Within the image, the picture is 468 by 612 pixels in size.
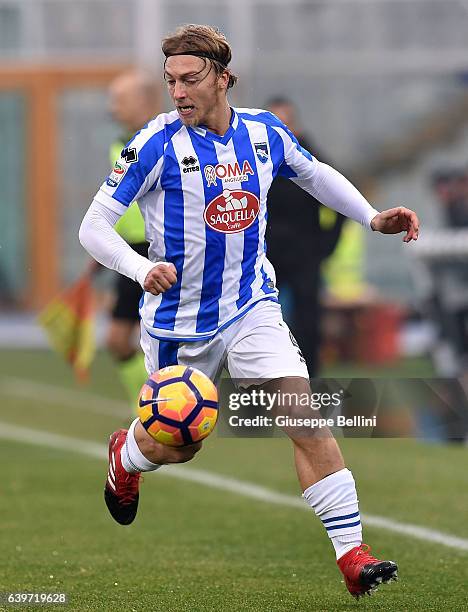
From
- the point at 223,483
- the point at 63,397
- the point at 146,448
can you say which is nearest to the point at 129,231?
the point at 223,483

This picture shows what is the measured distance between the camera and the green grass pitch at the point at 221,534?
5828 millimetres

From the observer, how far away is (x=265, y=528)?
7.38 meters

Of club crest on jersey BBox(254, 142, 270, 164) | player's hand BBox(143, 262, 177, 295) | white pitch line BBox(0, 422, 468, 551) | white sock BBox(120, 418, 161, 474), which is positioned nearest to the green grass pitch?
white pitch line BBox(0, 422, 468, 551)

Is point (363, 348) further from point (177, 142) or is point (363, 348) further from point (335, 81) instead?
point (177, 142)

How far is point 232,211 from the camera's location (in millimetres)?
5754

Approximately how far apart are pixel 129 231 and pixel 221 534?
2.95 meters

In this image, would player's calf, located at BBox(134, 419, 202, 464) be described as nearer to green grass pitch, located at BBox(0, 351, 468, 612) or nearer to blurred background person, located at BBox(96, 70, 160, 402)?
green grass pitch, located at BBox(0, 351, 468, 612)

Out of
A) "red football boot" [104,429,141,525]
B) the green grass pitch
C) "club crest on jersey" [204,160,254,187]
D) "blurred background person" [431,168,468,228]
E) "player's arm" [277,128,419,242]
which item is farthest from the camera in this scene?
"blurred background person" [431,168,468,228]

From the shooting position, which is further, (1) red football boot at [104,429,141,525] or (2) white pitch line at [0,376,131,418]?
(2) white pitch line at [0,376,131,418]

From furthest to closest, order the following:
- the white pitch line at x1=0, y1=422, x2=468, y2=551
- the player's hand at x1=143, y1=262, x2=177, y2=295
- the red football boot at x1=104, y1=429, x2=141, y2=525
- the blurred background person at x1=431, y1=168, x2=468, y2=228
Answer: the blurred background person at x1=431, y1=168, x2=468, y2=228, the white pitch line at x1=0, y1=422, x2=468, y2=551, the red football boot at x1=104, y1=429, x2=141, y2=525, the player's hand at x1=143, y1=262, x2=177, y2=295

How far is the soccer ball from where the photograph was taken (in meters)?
5.48

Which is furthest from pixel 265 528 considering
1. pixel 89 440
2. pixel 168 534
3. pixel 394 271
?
pixel 394 271

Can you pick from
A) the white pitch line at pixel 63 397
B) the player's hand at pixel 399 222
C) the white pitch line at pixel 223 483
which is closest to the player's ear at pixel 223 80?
the player's hand at pixel 399 222

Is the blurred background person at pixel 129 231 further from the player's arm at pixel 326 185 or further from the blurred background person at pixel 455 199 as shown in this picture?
the blurred background person at pixel 455 199
